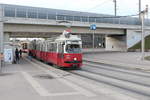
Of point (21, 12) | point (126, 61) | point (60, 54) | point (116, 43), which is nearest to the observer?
point (60, 54)

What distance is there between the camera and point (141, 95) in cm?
1027

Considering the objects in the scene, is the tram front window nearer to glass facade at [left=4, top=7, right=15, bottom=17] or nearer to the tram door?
the tram door

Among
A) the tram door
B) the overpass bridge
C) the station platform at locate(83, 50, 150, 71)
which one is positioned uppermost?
the overpass bridge

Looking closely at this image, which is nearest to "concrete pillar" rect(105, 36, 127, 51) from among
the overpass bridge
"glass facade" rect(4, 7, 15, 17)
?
the overpass bridge

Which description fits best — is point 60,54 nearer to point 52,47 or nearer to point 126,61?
point 52,47

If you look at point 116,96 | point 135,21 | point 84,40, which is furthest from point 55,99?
point 84,40

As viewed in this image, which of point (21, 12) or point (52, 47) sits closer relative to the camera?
point (52, 47)

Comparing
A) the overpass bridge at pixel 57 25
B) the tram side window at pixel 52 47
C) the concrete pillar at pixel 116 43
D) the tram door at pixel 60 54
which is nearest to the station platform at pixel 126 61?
the tram door at pixel 60 54

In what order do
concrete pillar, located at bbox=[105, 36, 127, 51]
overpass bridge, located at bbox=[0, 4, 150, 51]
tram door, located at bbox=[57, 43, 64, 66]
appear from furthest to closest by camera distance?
concrete pillar, located at bbox=[105, 36, 127, 51], overpass bridge, located at bbox=[0, 4, 150, 51], tram door, located at bbox=[57, 43, 64, 66]

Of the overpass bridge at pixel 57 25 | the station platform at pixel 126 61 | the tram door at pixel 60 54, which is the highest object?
the overpass bridge at pixel 57 25

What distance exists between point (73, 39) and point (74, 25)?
89.1 ft

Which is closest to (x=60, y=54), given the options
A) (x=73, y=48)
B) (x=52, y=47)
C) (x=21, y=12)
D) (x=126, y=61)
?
(x=73, y=48)

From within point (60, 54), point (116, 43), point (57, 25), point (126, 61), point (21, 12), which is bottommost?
point (126, 61)

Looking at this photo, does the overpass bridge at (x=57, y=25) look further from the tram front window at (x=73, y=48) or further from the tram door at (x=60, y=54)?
the tram front window at (x=73, y=48)
